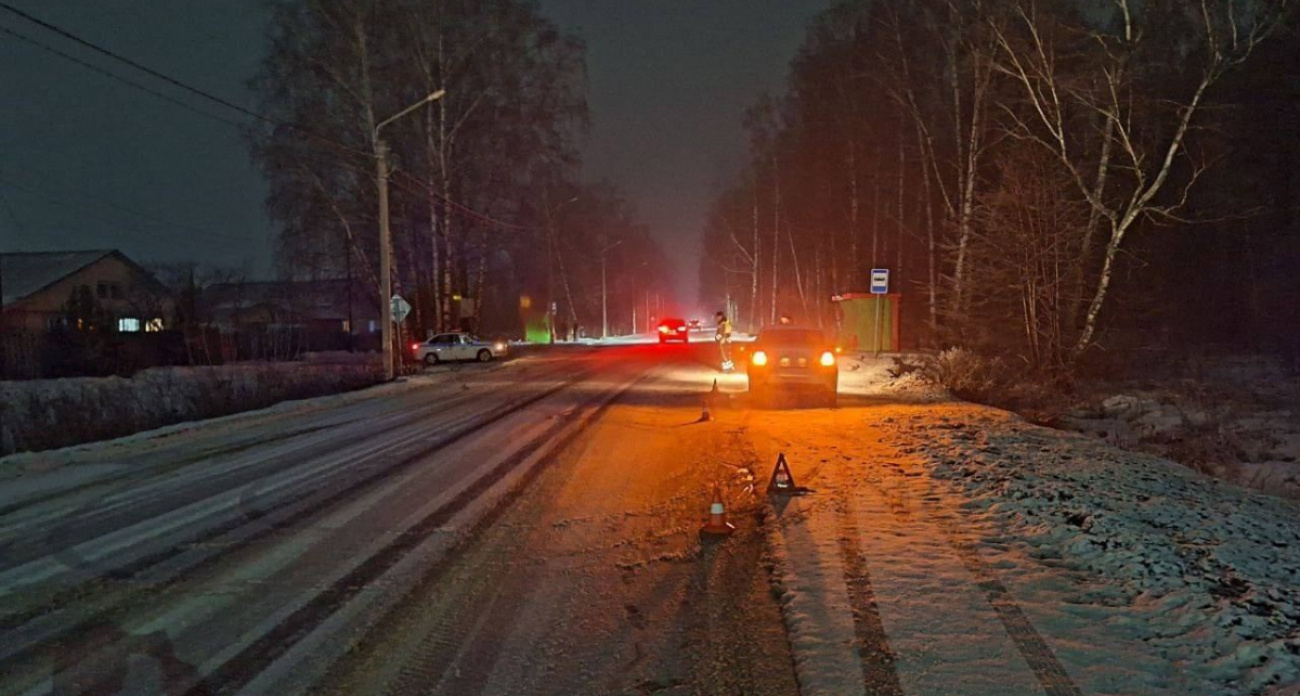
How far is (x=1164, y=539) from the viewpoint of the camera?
225 inches

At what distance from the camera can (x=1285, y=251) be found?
2530cm

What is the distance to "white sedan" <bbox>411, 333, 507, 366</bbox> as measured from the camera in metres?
35.1

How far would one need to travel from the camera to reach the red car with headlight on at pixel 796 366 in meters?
15.9

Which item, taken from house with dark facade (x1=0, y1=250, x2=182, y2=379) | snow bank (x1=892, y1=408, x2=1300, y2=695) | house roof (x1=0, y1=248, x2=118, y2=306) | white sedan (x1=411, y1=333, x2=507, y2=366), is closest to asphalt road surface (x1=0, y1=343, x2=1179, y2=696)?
snow bank (x1=892, y1=408, x2=1300, y2=695)

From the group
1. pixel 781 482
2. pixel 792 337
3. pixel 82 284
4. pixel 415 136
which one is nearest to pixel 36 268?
pixel 82 284

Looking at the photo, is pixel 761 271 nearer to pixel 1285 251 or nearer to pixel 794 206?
pixel 794 206

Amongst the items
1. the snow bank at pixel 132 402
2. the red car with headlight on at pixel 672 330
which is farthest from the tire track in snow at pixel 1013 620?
the red car with headlight on at pixel 672 330

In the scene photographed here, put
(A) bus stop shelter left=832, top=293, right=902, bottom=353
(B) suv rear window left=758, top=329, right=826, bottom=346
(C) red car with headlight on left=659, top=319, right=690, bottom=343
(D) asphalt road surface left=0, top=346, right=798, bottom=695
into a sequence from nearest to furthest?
(D) asphalt road surface left=0, top=346, right=798, bottom=695 < (B) suv rear window left=758, top=329, right=826, bottom=346 < (A) bus stop shelter left=832, top=293, right=902, bottom=353 < (C) red car with headlight on left=659, top=319, right=690, bottom=343

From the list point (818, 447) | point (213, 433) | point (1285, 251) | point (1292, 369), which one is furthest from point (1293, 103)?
point (213, 433)

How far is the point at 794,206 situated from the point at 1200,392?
32.8 meters

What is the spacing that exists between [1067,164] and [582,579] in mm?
16293

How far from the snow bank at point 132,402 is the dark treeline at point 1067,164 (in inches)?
724

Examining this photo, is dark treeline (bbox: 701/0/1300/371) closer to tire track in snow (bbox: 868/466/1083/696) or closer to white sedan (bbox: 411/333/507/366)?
tire track in snow (bbox: 868/466/1083/696)

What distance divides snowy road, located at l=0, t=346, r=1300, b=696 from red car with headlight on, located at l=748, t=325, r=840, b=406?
487cm
